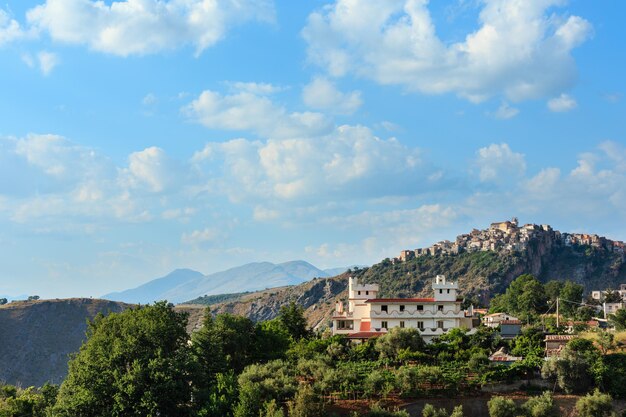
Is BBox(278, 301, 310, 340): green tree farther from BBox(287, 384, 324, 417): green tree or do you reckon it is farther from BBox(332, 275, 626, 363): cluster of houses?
BBox(287, 384, 324, 417): green tree

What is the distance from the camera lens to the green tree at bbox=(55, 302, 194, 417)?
41469mm

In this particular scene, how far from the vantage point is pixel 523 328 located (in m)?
60.1

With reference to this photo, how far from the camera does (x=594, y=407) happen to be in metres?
42.0

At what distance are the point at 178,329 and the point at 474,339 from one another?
22894 millimetres

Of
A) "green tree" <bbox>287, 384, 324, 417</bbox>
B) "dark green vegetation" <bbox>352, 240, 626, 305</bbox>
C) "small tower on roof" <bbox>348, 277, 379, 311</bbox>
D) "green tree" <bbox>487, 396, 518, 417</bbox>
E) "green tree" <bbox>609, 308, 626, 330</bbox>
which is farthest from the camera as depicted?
"dark green vegetation" <bbox>352, 240, 626, 305</bbox>

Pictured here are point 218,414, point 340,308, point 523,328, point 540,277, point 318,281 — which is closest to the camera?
point 218,414

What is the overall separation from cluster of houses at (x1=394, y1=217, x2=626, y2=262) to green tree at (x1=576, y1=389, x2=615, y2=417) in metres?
107

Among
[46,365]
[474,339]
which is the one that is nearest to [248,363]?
[474,339]

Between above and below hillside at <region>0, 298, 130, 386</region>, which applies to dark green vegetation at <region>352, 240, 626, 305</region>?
above

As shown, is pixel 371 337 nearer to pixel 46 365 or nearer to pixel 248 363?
pixel 248 363

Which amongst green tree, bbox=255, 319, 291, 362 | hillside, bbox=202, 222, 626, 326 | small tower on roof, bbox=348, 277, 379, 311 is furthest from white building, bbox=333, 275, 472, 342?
hillside, bbox=202, 222, 626, 326

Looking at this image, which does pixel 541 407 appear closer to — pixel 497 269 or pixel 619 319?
pixel 619 319

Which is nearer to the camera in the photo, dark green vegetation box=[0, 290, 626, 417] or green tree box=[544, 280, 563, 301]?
dark green vegetation box=[0, 290, 626, 417]

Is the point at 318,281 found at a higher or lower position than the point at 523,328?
higher
